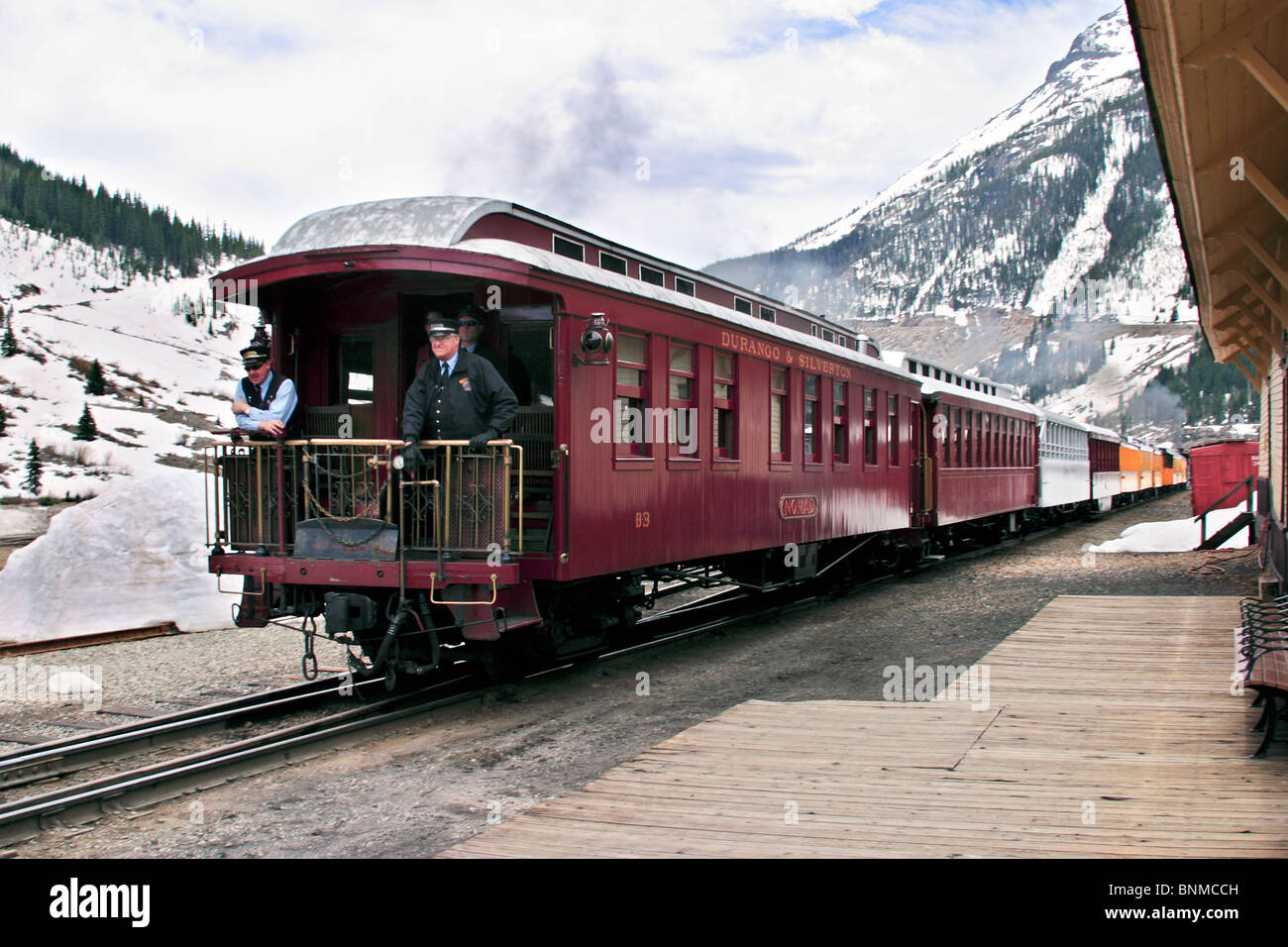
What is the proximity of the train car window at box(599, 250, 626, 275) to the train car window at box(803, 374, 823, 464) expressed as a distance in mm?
3720

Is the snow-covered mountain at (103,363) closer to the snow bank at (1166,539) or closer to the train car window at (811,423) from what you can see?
the train car window at (811,423)

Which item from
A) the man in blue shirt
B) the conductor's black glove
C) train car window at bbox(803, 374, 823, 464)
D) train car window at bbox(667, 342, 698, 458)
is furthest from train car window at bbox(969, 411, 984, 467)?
the man in blue shirt

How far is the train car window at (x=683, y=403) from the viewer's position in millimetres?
9117

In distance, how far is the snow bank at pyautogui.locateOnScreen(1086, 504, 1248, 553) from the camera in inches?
811

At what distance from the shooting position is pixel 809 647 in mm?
10258

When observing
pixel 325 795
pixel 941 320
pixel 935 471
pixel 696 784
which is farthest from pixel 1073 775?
pixel 941 320

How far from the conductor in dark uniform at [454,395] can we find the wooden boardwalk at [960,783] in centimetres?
273

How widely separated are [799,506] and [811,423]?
43.6 inches

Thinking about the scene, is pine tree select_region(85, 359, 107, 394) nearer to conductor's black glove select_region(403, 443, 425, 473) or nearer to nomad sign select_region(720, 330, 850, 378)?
nomad sign select_region(720, 330, 850, 378)

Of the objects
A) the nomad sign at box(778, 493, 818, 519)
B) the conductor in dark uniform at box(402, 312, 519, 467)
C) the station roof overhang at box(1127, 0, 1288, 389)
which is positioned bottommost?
the nomad sign at box(778, 493, 818, 519)

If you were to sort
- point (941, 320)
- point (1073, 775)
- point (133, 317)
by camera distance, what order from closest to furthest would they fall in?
point (1073, 775) < point (133, 317) < point (941, 320)

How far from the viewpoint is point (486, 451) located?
7375 millimetres

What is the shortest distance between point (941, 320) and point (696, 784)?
192125 mm
